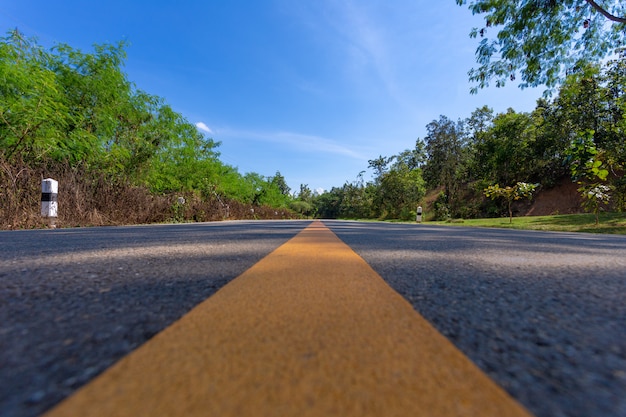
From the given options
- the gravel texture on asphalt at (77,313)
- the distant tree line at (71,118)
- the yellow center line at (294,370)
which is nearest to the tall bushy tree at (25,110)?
the distant tree line at (71,118)

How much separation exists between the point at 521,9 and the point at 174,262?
12.5 meters

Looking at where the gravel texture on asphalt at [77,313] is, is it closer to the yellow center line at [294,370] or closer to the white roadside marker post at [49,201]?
the yellow center line at [294,370]

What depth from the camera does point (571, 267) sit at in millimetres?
1775

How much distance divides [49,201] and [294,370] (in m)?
8.28

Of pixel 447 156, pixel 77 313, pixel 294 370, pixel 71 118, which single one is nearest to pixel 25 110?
pixel 71 118

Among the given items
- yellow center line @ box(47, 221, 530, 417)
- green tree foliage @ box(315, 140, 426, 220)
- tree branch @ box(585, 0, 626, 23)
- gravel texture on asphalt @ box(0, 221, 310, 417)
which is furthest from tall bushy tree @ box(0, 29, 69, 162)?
green tree foliage @ box(315, 140, 426, 220)

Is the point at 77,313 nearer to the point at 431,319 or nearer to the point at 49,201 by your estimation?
the point at 431,319

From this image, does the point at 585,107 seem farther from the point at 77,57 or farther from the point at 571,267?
the point at 77,57

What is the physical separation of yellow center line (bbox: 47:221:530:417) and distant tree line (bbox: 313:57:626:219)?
13051mm

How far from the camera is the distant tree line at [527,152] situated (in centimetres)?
1168

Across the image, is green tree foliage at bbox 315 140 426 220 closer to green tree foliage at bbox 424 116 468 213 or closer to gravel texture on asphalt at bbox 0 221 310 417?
green tree foliage at bbox 424 116 468 213

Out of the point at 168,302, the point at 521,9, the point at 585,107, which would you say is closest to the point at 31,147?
the point at 168,302

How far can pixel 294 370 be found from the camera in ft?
1.81

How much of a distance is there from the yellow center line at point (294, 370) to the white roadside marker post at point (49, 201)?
772 cm
